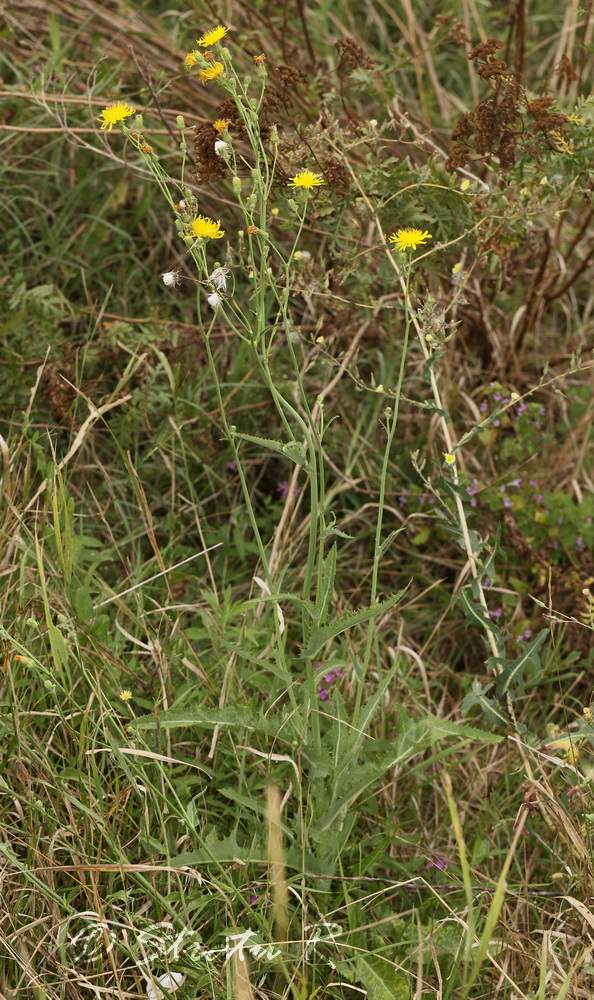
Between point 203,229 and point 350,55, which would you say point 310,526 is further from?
point 350,55

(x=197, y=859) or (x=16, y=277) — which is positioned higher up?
(x=16, y=277)

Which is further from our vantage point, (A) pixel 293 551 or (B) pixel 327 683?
(A) pixel 293 551

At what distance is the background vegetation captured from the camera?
5.44 feet

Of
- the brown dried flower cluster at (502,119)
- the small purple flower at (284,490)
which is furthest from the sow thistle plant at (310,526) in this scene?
the small purple flower at (284,490)

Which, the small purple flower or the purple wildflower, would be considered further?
the small purple flower

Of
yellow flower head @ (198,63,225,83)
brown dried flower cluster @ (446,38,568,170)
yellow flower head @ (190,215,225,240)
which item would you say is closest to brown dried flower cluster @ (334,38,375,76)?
brown dried flower cluster @ (446,38,568,170)

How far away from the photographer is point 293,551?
2525 mm

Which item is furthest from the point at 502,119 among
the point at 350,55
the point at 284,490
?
the point at 284,490

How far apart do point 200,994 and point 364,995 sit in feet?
0.97

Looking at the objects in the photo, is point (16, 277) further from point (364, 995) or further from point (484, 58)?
point (364, 995)

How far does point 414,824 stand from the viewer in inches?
81.4

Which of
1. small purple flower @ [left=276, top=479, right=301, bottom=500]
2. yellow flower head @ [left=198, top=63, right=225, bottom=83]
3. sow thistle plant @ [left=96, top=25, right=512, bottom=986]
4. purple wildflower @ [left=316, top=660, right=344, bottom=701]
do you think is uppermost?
yellow flower head @ [left=198, top=63, right=225, bottom=83]

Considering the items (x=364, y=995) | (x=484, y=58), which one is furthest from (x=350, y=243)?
(x=364, y=995)

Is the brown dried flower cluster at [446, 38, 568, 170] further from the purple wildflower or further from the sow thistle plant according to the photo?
the purple wildflower
